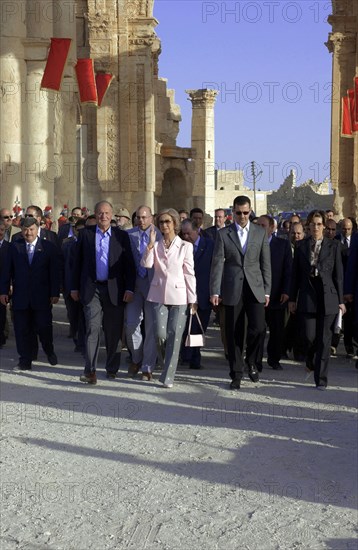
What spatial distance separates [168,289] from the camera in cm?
941

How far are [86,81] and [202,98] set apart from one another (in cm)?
3378

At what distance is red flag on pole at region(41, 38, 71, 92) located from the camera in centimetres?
1581

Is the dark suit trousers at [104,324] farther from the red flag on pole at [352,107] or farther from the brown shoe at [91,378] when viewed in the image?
the red flag on pole at [352,107]

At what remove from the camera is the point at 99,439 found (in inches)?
280

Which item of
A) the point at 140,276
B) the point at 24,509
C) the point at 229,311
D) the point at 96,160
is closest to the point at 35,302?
the point at 140,276

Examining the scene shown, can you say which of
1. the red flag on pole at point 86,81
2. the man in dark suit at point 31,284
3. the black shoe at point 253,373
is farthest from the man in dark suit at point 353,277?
the red flag on pole at point 86,81

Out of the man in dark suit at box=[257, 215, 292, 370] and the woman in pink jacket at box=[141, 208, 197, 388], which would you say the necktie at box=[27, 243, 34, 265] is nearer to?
the woman in pink jacket at box=[141, 208, 197, 388]

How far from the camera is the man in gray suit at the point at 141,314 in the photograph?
31.8 ft

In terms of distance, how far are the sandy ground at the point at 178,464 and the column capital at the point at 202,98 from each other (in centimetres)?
4403

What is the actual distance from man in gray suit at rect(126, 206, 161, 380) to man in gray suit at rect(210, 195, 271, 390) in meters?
0.82

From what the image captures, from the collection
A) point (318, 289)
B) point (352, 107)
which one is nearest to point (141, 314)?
point (318, 289)

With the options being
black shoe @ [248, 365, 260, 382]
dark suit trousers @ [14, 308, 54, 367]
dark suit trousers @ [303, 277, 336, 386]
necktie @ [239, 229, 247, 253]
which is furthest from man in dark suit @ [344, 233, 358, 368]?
dark suit trousers @ [14, 308, 54, 367]

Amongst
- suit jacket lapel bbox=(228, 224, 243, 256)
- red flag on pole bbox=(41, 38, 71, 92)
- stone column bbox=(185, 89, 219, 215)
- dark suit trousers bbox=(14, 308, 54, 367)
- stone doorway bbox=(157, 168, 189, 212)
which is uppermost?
stone column bbox=(185, 89, 219, 215)

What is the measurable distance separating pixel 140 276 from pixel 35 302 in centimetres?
126
